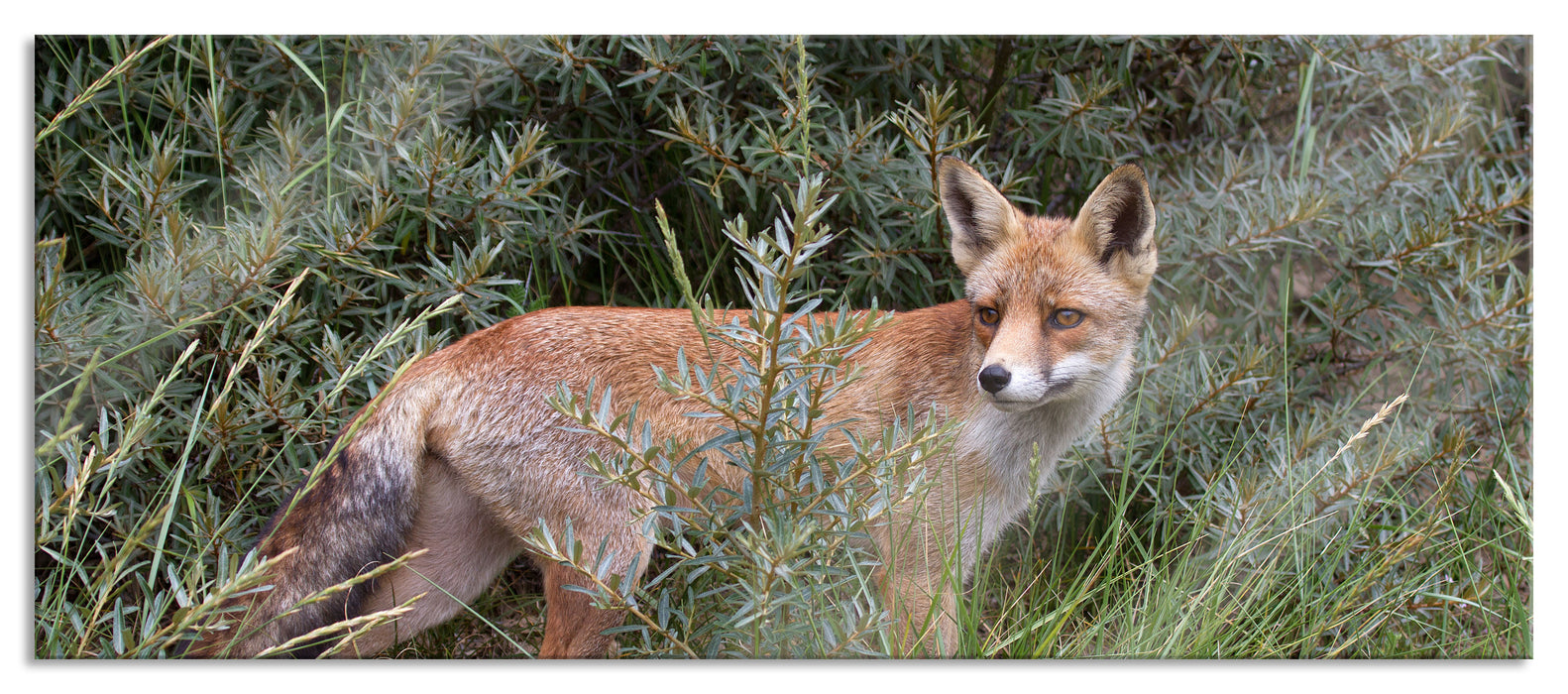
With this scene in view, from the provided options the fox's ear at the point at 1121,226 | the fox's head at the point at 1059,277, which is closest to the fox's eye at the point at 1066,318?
the fox's head at the point at 1059,277

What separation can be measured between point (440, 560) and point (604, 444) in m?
0.65

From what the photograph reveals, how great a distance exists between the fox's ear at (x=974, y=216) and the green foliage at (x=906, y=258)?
232 millimetres

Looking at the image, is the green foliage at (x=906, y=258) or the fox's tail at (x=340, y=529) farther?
the green foliage at (x=906, y=258)

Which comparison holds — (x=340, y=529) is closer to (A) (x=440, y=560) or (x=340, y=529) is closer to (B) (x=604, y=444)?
(A) (x=440, y=560)

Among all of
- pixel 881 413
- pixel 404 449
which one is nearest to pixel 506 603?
pixel 404 449

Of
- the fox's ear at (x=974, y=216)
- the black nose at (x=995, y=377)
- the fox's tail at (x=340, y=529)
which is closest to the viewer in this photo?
the black nose at (x=995, y=377)

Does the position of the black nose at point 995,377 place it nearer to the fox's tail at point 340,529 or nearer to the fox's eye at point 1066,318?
the fox's eye at point 1066,318

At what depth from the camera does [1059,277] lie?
2793 millimetres

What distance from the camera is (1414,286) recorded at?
3.20 metres

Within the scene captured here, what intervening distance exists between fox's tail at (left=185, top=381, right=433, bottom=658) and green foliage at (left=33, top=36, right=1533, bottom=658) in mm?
196

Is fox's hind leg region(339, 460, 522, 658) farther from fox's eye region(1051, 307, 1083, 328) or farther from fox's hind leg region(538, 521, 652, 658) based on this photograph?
fox's eye region(1051, 307, 1083, 328)

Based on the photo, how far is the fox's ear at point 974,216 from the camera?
9.27 ft

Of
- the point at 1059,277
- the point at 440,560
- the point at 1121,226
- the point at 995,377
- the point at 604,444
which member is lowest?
the point at 440,560

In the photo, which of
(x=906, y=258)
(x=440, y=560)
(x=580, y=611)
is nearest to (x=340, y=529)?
(x=440, y=560)
